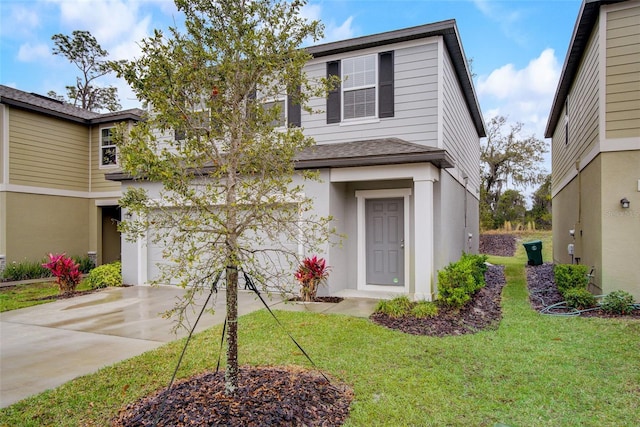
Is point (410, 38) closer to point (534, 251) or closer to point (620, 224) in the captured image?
point (620, 224)

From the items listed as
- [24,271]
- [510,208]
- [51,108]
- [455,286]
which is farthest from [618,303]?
[510,208]

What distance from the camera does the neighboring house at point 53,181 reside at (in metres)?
12.2

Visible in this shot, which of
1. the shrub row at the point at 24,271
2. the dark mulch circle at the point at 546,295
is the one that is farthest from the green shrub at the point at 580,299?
the shrub row at the point at 24,271

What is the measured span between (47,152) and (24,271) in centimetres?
395

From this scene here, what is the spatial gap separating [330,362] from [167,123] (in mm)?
3070

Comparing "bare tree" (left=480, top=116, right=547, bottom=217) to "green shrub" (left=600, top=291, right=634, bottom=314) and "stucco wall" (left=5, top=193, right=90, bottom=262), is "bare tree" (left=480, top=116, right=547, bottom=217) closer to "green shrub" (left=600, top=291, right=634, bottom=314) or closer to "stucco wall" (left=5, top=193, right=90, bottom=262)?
"green shrub" (left=600, top=291, right=634, bottom=314)

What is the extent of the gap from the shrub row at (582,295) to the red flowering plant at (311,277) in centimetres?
447

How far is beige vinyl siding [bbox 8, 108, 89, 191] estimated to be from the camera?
12430mm

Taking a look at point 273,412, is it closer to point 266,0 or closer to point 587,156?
point 266,0

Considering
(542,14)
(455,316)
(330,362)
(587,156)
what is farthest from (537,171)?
(330,362)

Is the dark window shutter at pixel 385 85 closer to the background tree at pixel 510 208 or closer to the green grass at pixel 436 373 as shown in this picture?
the green grass at pixel 436 373

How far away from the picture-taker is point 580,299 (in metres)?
6.87

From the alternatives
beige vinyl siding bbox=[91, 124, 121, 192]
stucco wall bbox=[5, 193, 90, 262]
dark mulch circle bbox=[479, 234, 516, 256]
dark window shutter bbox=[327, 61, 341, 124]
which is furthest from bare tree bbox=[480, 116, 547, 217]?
stucco wall bbox=[5, 193, 90, 262]

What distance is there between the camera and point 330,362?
4523 mm
